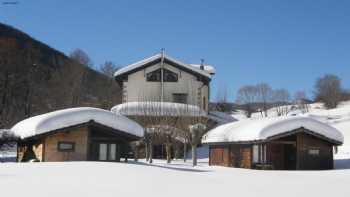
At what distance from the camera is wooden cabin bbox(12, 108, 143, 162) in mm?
25156

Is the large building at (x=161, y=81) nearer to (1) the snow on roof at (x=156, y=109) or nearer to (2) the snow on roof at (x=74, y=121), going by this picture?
(1) the snow on roof at (x=156, y=109)

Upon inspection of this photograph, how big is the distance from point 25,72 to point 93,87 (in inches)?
522

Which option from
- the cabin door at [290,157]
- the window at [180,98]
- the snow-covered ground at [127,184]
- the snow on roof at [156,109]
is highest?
the window at [180,98]

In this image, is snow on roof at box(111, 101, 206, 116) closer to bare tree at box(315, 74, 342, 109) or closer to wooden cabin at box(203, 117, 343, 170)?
wooden cabin at box(203, 117, 343, 170)

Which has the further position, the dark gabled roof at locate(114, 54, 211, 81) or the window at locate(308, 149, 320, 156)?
the dark gabled roof at locate(114, 54, 211, 81)

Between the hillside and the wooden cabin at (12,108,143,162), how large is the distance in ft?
65.7

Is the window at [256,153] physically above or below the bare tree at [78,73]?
below

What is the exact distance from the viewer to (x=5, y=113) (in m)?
46.4

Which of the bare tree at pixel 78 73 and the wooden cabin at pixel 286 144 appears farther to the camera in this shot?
the bare tree at pixel 78 73

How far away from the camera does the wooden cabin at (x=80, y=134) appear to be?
25156mm

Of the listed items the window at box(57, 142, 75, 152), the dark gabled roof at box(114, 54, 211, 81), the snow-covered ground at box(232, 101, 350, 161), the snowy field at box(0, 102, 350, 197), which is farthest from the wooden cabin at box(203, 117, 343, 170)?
the dark gabled roof at box(114, 54, 211, 81)

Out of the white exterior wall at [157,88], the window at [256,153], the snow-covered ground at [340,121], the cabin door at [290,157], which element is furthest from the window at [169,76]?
the window at [256,153]

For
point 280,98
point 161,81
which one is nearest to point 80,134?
point 161,81

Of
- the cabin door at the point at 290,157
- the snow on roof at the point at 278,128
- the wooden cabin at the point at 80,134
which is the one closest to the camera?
the wooden cabin at the point at 80,134
